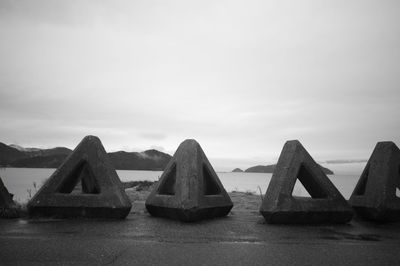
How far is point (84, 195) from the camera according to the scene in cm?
780

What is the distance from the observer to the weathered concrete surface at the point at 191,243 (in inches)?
182

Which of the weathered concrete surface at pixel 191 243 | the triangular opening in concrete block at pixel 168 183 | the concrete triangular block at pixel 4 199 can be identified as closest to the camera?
the weathered concrete surface at pixel 191 243

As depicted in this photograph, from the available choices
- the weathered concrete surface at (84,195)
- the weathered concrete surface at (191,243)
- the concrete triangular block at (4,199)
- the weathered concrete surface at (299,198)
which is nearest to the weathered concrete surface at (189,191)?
the weathered concrete surface at (191,243)

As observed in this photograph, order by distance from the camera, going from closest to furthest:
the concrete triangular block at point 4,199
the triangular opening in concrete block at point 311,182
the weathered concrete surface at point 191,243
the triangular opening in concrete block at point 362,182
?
the weathered concrete surface at point 191,243 < the concrete triangular block at point 4,199 < the triangular opening in concrete block at point 311,182 < the triangular opening in concrete block at point 362,182

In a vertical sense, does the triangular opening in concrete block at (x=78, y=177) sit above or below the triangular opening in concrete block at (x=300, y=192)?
above

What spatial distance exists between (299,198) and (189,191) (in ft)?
9.48

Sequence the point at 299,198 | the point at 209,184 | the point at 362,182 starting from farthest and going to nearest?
1. the point at 362,182
2. the point at 209,184
3. the point at 299,198

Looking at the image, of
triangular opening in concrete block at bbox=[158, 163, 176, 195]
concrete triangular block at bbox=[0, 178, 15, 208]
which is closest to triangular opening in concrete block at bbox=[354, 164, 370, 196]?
triangular opening in concrete block at bbox=[158, 163, 176, 195]

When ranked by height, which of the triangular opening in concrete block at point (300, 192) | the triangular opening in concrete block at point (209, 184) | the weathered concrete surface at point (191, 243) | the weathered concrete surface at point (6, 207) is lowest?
the triangular opening in concrete block at point (300, 192)

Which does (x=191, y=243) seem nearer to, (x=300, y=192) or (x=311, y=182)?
(x=311, y=182)

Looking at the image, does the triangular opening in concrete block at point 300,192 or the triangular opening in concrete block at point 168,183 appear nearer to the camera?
the triangular opening in concrete block at point 168,183

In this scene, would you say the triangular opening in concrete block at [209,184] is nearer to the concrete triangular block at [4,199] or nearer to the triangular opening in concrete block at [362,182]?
the triangular opening in concrete block at [362,182]

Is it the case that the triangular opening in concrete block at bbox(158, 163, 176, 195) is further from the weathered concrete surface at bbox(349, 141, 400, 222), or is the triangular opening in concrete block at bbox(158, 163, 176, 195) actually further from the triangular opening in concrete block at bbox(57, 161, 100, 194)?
the weathered concrete surface at bbox(349, 141, 400, 222)

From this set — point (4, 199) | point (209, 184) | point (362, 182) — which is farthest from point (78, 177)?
point (362, 182)
